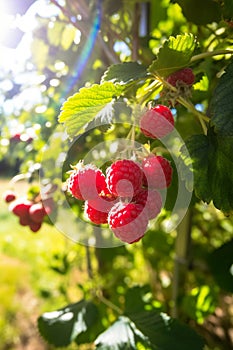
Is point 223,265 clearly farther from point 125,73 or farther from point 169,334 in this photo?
point 125,73

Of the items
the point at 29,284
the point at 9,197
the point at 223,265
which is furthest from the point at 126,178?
the point at 29,284

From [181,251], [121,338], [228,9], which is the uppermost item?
[228,9]

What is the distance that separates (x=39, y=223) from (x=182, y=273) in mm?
777

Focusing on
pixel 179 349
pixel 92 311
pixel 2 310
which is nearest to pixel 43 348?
pixel 2 310

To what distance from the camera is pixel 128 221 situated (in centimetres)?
56

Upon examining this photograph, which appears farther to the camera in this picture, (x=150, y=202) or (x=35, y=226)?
(x=35, y=226)

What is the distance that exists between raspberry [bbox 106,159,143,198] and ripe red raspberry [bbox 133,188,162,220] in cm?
2

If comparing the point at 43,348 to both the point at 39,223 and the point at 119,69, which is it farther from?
the point at 119,69

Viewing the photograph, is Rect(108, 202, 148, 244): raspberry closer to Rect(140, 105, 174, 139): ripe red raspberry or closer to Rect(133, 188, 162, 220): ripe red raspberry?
Rect(133, 188, 162, 220): ripe red raspberry

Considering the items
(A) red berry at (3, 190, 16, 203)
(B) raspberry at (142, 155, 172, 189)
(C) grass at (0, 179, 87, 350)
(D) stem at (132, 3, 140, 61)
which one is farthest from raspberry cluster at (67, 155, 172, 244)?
(C) grass at (0, 179, 87, 350)

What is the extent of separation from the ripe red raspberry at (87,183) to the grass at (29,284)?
113 cm

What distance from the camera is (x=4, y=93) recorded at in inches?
52.6

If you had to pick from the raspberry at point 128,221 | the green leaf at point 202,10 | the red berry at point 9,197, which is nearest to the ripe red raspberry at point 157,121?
the raspberry at point 128,221

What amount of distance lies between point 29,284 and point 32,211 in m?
2.36
